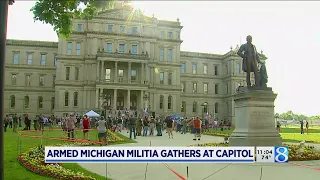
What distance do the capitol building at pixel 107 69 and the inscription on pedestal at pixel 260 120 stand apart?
5010cm

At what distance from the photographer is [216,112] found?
272 ft

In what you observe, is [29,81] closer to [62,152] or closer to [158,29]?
[158,29]

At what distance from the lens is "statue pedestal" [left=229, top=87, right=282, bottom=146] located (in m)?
12.9

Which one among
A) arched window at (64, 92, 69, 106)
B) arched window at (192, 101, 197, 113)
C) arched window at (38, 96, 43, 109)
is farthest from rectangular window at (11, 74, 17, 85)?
arched window at (192, 101, 197, 113)

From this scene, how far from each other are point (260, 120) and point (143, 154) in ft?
16.4

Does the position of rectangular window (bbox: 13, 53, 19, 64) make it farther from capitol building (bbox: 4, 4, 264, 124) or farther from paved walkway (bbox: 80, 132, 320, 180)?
paved walkway (bbox: 80, 132, 320, 180)

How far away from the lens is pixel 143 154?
1108 centimetres

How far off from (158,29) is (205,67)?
18013mm

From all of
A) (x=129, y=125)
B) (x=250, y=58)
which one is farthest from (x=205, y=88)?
(x=250, y=58)

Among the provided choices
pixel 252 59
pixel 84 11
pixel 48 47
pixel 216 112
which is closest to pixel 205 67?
pixel 216 112

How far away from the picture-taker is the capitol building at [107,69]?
66000 millimetres

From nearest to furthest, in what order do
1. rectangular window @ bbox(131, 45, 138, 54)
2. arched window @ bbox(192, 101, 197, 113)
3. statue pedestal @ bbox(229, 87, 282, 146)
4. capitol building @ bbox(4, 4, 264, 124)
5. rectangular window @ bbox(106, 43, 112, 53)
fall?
statue pedestal @ bbox(229, 87, 282, 146)
capitol building @ bbox(4, 4, 264, 124)
rectangular window @ bbox(106, 43, 112, 53)
rectangular window @ bbox(131, 45, 138, 54)
arched window @ bbox(192, 101, 197, 113)

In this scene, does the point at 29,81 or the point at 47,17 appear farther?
the point at 29,81

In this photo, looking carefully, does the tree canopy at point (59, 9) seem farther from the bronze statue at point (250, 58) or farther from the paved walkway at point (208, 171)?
the bronze statue at point (250, 58)
